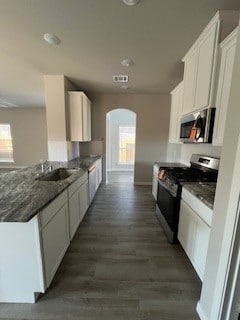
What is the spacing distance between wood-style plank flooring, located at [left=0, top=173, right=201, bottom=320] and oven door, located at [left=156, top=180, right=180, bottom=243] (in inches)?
6.2

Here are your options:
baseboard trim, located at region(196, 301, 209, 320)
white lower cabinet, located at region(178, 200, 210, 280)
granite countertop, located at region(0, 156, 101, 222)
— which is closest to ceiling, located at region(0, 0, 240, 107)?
granite countertop, located at region(0, 156, 101, 222)

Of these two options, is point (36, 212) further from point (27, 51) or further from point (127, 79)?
point (127, 79)

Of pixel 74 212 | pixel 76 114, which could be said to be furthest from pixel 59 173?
pixel 76 114

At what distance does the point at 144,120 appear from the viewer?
4707 millimetres

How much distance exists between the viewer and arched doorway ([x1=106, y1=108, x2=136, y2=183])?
671 cm

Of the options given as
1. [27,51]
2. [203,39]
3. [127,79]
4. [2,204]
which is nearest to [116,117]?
[127,79]

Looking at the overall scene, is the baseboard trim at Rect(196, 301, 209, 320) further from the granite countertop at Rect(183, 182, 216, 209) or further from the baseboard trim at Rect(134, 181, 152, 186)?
the baseboard trim at Rect(134, 181, 152, 186)

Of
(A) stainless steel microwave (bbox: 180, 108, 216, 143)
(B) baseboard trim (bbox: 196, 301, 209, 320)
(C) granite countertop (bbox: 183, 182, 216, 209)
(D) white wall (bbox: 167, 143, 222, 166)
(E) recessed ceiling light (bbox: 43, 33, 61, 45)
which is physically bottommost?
(B) baseboard trim (bbox: 196, 301, 209, 320)

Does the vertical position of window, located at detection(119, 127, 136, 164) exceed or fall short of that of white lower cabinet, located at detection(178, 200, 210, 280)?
it exceeds it

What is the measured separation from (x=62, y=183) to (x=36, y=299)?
1.11m

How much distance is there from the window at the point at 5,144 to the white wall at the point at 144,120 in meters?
4.38

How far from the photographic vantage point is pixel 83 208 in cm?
278

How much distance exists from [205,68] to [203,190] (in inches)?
55.5

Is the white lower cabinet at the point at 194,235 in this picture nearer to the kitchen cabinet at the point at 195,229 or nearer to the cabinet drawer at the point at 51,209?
the kitchen cabinet at the point at 195,229
